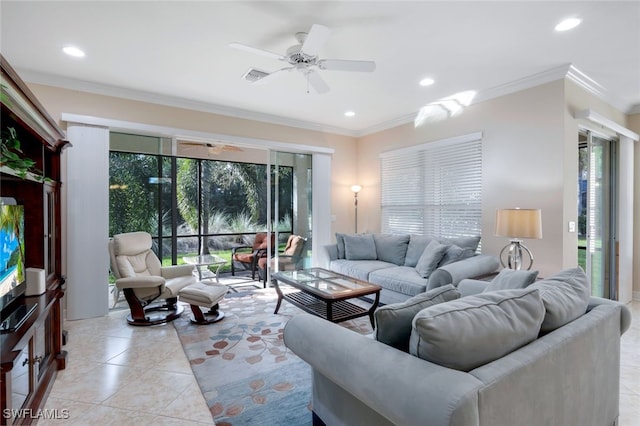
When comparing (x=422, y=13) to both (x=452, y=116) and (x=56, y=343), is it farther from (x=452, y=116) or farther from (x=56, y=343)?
(x=56, y=343)

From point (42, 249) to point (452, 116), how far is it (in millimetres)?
4685

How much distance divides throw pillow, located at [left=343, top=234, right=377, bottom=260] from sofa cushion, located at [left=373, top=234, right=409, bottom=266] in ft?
0.32

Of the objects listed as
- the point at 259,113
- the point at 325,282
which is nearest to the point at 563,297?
the point at 325,282

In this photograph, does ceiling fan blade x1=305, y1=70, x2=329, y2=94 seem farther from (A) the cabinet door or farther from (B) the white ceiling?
(A) the cabinet door

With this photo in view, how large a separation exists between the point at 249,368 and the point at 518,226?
2807mm

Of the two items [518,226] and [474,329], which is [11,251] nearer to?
[474,329]

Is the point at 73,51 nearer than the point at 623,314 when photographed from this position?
No

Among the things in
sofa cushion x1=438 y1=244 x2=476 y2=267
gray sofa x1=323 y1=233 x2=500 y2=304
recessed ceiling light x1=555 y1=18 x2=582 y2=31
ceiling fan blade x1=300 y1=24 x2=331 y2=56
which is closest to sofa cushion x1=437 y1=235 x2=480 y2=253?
gray sofa x1=323 y1=233 x2=500 y2=304

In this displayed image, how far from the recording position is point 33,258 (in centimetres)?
238

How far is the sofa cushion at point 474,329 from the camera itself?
1.14 m

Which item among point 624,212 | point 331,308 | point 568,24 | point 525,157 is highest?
point 568,24

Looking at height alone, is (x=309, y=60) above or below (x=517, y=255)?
above

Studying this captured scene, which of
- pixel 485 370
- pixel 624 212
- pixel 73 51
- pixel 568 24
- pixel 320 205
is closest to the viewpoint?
pixel 485 370

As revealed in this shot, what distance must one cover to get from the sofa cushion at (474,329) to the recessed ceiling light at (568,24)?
2358 millimetres
